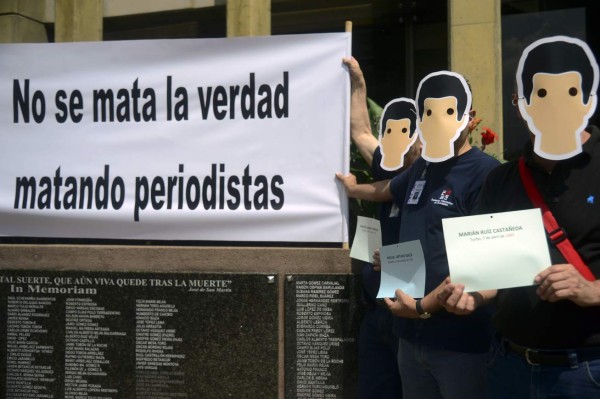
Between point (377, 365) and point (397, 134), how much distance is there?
1.19 meters

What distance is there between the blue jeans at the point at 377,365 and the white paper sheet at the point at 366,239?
0.29 metres

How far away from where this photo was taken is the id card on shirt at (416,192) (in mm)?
3143

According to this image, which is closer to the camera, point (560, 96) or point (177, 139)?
point (560, 96)

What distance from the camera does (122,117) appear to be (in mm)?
4258

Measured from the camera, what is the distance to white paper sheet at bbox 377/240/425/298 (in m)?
3.01

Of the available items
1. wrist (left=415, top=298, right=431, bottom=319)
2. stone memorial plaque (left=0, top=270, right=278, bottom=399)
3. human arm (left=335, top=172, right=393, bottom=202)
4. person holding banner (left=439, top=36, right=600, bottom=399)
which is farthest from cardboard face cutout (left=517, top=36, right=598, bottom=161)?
stone memorial plaque (left=0, top=270, right=278, bottom=399)

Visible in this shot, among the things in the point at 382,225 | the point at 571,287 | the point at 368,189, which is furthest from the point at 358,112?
the point at 571,287

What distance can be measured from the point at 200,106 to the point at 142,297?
1152 mm

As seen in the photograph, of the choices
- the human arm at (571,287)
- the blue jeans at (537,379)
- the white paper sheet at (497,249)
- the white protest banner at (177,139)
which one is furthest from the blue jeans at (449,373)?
the white protest banner at (177,139)

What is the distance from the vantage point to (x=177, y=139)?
4184mm

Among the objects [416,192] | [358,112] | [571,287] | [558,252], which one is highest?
[358,112]

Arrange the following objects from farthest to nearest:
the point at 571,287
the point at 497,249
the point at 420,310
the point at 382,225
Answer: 1. the point at 382,225
2. the point at 420,310
3. the point at 497,249
4. the point at 571,287

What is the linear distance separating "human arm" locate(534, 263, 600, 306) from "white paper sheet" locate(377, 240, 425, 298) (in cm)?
75

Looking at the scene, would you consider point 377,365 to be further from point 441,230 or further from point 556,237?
point 556,237
